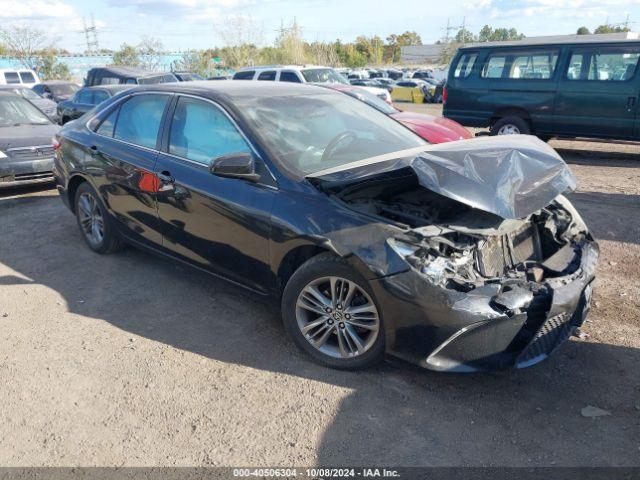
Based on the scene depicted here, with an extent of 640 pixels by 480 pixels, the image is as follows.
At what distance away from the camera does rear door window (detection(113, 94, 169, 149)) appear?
4.46 metres

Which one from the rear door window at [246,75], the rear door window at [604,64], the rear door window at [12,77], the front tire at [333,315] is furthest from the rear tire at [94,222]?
the rear door window at [12,77]

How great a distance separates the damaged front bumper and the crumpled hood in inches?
18.6

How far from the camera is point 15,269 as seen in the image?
5137 millimetres

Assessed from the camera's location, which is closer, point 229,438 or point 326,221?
point 229,438

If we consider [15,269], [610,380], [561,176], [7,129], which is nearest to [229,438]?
[610,380]

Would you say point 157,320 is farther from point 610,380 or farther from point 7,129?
point 7,129

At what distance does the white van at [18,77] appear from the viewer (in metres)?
21.8

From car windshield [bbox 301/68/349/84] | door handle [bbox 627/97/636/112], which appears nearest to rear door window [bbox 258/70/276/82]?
car windshield [bbox 301/68/349/84]

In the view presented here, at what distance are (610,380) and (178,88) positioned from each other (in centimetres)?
378

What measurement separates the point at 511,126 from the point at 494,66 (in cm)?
125

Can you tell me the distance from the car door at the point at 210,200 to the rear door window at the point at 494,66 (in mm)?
7987

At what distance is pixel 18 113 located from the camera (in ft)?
29.9

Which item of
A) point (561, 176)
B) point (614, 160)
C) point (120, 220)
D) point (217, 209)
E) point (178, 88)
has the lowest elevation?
point (614, 160)

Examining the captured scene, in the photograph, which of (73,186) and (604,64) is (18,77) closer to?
(73,186)
